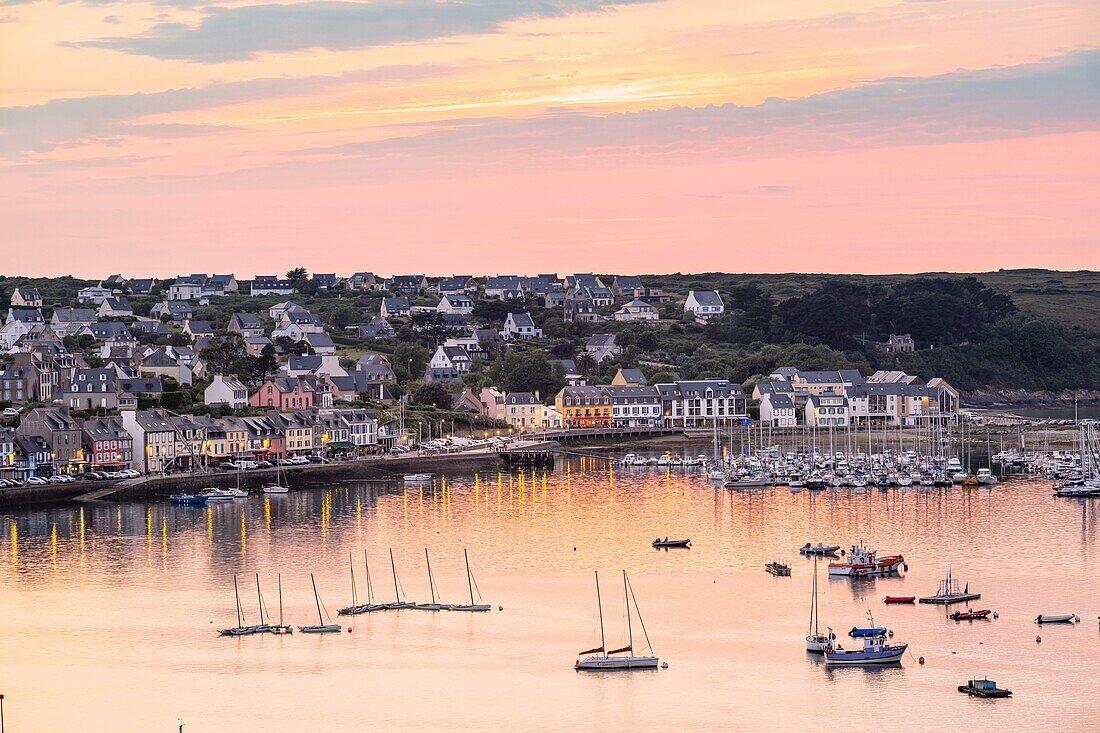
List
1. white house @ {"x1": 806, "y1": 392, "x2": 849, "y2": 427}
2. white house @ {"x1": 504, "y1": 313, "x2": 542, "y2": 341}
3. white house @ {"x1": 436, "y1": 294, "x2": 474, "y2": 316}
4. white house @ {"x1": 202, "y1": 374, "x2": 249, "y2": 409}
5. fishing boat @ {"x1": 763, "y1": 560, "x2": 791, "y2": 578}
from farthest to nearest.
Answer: white house @ {"x1": 436, "y1": 294, "x2": 474, "y2": 316}
white house @ {"x1": 504, "y1": 313, "x2": 542, "y2": 341}
white house @ {"x1": 806, "y1": 392, "x2": 849, "y2": 427}
white house @ {"x1": 202, "y1": 374, "x2": 249, "y2": 409}
fishing boat @ {"x1": 763, "y1": 560, "x2": 791, "y2": 578}

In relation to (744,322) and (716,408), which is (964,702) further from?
(744,322)

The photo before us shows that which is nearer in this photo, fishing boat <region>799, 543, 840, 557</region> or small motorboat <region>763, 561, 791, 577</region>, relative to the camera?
small motorboat <region>763, 561, 791, 577</region>

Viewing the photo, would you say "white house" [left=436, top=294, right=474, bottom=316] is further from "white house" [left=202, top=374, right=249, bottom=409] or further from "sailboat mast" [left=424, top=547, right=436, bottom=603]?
"sailboat mast" [left=424, top=547, right=436, bottom=603]

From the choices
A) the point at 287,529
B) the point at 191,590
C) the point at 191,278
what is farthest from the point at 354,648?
the point at 191,278

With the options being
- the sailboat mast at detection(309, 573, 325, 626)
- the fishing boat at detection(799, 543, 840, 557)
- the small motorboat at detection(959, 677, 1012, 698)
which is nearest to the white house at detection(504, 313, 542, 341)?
the fishing boat at detection(799, 543, 840, 557)

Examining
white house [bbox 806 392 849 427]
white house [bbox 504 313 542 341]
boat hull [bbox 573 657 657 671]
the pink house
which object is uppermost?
white house [bbox 504 313 542 341]

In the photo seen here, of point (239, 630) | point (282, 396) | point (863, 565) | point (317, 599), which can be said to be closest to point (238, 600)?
point (317, 599)
